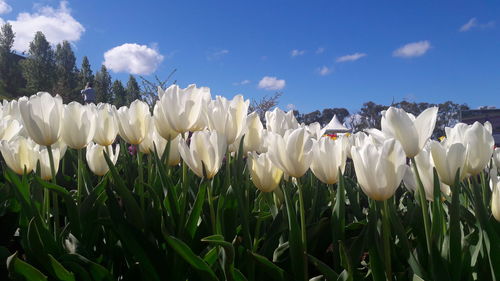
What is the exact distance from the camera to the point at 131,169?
1.87m

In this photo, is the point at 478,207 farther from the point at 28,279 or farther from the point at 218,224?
the point at 28,279

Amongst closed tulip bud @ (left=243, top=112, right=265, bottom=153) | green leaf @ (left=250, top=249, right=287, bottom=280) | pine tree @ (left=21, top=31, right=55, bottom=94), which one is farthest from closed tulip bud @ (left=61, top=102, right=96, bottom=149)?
pine tree @ (left=21, top=31, right=55, bottom=94)

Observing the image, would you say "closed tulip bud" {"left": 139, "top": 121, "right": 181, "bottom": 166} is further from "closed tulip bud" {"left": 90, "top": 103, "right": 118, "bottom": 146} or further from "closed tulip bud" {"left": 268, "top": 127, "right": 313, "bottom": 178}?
"closed tulip bud" {"left": 268, "top": 127, "right": 313, "bottom": 178}

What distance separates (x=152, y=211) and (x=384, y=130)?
1.97 feet

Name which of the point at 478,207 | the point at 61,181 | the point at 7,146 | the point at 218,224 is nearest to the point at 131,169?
the point at 61,181

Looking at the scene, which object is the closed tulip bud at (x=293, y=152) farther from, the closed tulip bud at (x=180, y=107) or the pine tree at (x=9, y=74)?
the pine tree at (x=9, y=74)

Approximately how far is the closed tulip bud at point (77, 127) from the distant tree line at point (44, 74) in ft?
150

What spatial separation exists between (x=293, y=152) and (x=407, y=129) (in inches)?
10.5

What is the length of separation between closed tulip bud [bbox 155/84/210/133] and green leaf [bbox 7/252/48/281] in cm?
51

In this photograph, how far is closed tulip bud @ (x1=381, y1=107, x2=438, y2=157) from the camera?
2.96 feet

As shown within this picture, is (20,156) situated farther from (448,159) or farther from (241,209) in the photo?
(448,159)

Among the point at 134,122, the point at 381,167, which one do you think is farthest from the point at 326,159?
the point at 134,122

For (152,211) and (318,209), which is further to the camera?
(318,209)

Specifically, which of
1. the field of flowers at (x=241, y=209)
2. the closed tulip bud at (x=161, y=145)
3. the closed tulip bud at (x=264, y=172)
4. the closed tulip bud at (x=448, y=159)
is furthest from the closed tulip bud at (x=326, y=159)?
the closed tulip bud at (x=161, y=145)
